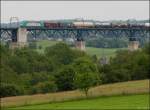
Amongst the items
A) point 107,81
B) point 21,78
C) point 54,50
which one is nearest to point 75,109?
point 107,81

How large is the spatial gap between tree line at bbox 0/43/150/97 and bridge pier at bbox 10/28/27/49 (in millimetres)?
8912

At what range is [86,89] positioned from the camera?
45594 millimetres

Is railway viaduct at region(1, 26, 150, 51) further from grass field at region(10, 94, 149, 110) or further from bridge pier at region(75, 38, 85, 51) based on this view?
grass field at region(10, 94, 149, 110)

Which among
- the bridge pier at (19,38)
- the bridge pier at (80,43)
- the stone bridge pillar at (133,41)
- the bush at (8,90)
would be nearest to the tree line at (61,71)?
the bush at (8,90)

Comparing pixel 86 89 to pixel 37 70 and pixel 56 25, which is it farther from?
pixel 56 25

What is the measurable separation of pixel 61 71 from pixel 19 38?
221 feet

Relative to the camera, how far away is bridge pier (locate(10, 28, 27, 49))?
12638 centimetres

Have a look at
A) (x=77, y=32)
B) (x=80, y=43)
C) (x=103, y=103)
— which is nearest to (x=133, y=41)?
A: (x=80, y=43)

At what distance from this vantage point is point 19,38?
127312 millimetres

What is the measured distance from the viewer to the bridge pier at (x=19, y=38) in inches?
4975

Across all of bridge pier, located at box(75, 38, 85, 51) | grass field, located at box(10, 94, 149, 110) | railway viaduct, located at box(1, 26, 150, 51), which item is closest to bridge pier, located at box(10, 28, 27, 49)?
railway viaduct, located at box(1, 26, 150, 51)

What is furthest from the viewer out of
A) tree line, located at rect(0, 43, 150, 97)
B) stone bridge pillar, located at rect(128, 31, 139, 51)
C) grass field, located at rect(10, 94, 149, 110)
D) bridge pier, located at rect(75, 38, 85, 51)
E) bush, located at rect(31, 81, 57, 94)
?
stone bridge pillar, located at rect(128, 31, 139, 51)

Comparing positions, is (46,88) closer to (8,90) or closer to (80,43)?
(8,90)

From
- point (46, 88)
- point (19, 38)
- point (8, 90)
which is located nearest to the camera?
point (8, 90)
